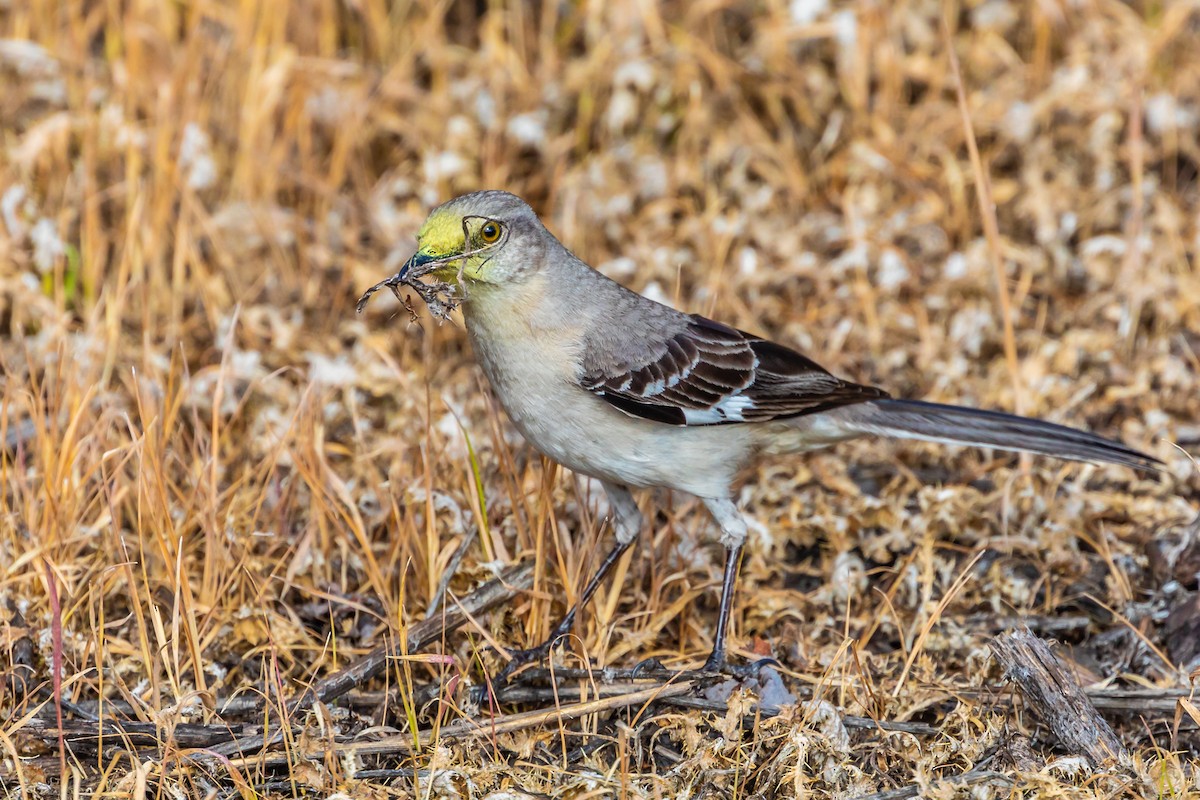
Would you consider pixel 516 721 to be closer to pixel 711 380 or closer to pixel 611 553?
pixel 611 553

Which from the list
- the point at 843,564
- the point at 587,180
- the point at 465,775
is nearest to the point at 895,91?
the point at 587,180

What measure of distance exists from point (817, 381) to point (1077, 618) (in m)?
1.24

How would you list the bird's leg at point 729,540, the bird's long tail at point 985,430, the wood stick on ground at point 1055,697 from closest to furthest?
the wood stick on ground at point 1055,697 → the bird's leg at point 729,540 → the bird's long tail at point 985,430

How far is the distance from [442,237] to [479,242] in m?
0.12

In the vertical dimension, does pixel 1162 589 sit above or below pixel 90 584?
below

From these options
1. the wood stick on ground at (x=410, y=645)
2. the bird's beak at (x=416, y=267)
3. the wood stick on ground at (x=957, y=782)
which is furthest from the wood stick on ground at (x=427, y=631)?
the wood stick on ground at (x=957, y=782)

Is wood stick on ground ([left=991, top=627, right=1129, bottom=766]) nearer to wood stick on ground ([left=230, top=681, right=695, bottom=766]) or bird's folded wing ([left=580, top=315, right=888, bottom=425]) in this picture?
wood stick on ground ([left=230, top=681, right=695, bottom=766])

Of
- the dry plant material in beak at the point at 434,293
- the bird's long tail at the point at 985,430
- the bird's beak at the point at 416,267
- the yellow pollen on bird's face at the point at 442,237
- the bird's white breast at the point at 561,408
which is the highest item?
the yellow pollen on bird's face at the point at 442,237

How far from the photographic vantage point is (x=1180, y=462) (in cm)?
525

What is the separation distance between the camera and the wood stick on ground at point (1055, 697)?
146 inches

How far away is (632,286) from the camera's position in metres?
6.54

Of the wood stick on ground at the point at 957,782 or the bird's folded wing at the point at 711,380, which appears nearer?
the wood stick on ground at the point at 957,782

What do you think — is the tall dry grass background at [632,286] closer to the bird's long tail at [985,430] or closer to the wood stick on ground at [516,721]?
the wood stick on ground at [516,721]

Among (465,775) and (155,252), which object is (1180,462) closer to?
(465,775)
